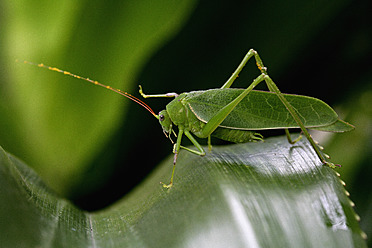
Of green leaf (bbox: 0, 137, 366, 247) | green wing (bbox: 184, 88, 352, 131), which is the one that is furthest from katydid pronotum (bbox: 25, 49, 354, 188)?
green leaf (bbox: 0, 137, 366, 247)

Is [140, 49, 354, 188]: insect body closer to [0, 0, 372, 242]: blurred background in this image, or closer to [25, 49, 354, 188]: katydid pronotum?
[25, 49, 354, 188]: katydid pronotum

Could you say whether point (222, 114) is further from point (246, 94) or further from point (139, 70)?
point (139, 70)

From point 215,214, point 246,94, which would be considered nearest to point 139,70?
point 246,94

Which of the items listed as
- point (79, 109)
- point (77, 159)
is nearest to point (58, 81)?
point (79, 109)

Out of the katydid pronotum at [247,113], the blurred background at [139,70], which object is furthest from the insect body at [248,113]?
the blurred background at [139,70]

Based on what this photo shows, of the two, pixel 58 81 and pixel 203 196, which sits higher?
pixel 58 81

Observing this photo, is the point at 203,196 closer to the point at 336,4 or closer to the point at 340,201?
the point at 340,201
